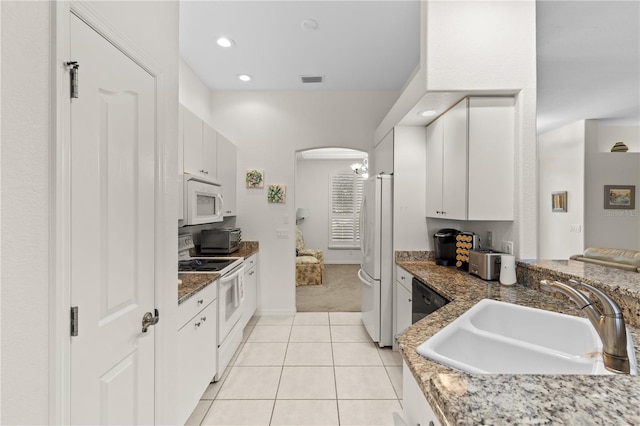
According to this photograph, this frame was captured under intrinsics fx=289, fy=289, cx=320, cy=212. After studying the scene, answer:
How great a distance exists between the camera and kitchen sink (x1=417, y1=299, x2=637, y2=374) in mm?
983

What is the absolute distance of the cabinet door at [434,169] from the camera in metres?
2.59

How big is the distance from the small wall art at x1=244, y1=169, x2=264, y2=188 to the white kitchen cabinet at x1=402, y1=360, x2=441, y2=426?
123 inches

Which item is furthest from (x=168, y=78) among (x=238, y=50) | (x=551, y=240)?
(x=551, y=240)

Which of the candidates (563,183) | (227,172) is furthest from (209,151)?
(563,183)

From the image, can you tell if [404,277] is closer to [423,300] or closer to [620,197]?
[423,300]

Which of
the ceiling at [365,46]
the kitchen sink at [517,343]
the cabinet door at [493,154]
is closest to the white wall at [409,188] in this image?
the cabinet door at [493,154]

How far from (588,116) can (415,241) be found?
3.74 metres

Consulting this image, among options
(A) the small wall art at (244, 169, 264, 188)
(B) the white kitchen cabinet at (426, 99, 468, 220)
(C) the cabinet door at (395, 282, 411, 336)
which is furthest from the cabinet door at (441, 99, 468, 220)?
(A) the small wall art at (244, 169, 264, 188)

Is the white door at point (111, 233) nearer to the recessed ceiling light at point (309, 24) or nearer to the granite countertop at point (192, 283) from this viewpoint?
the granite countertop at point (192, 283)

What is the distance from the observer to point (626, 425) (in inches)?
22.6

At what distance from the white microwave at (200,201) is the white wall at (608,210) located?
4956 millimetres

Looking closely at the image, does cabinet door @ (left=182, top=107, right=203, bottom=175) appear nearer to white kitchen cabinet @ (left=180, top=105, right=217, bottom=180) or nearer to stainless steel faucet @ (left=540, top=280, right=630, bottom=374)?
white kitchen cabinet @ (left=180, top=105, right=217, bottom=180)

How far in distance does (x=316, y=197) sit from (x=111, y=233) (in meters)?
6.36

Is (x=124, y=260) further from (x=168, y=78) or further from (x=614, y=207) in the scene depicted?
(x=614, y=207)
